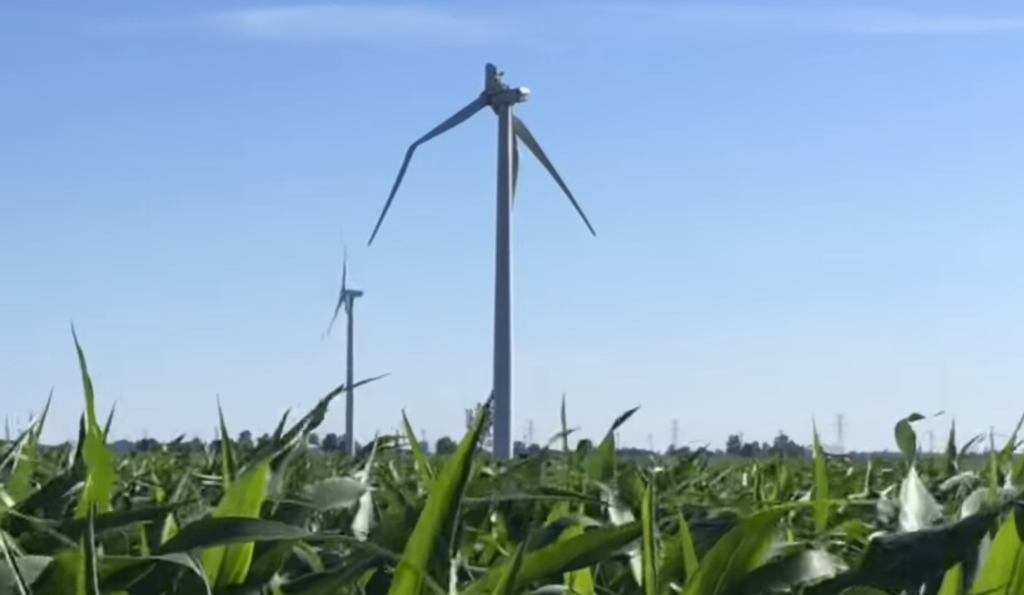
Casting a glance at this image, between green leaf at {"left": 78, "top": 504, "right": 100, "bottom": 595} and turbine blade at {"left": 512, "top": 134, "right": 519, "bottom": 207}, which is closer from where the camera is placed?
green leaf at {"left": 78, "top": 504, "right": 100, "bottom": 595}

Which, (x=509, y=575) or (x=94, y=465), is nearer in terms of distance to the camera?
(x=509, y=575)

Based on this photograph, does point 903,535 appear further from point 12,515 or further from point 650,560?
point 12,515

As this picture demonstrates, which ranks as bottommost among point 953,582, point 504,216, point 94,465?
point 953,582

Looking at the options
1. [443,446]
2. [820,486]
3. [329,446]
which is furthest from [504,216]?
[820,486]

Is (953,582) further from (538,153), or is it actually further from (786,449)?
(538,153)

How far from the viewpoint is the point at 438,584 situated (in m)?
1.30

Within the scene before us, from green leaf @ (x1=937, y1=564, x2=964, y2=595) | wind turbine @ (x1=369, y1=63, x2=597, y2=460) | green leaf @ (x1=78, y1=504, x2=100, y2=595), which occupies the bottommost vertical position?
green leaf @ (x1=937, y1=564, x2=964, y2=595)

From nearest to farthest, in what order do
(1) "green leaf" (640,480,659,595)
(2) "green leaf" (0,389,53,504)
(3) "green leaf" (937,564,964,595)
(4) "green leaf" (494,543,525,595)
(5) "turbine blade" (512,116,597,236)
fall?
(4) "green leaf" (494,543,525,595), (1) "green leaf" (640,480,659,595), (3) "green leaf" (937,564,964,595), (2) "green leaf" (0,389,53,504), (5) "turbine blade" (512,116,597,236)

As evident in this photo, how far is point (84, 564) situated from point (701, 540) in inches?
40.2

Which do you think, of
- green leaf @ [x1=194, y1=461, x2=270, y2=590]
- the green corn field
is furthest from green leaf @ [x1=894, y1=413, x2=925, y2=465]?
green leaf @ [x1=194, y1=461, x2=270, y2=590]

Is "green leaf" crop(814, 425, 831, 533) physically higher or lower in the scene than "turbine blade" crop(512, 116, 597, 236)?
lower

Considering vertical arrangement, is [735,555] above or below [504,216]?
below

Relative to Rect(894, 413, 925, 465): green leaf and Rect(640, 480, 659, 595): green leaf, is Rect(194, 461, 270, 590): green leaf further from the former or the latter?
Rect(894, 413, 925, 465): green leaf

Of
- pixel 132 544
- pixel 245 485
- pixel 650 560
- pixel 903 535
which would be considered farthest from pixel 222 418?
pixel 903 535
